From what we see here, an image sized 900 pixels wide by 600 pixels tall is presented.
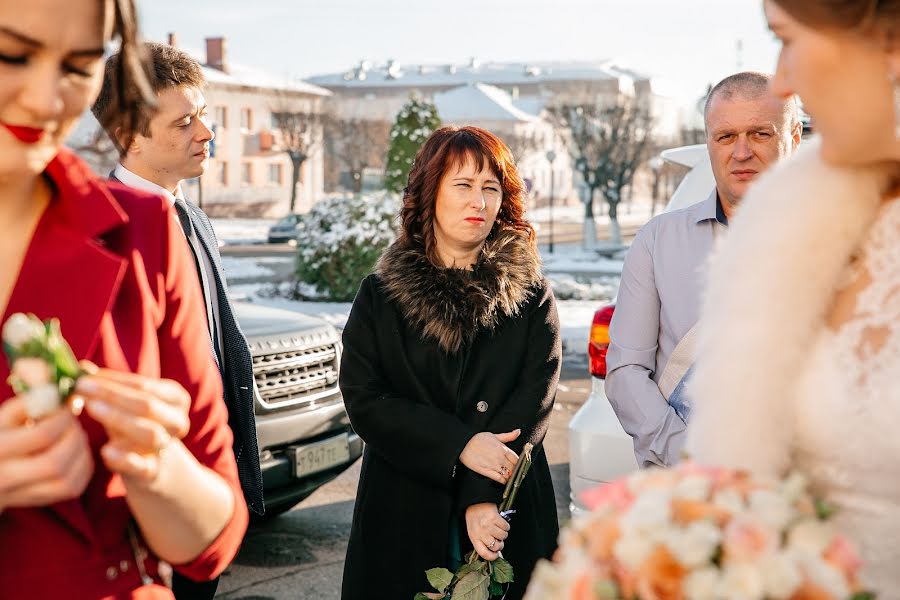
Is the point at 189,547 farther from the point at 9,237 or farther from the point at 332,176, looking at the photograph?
the point at 332,176

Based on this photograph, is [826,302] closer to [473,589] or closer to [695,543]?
[695,543]

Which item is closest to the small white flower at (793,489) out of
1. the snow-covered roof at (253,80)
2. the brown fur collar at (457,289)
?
the brown fur collar at (457,289)

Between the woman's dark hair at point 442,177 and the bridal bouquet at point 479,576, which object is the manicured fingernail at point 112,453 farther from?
the woman's dark hair at point 442,177

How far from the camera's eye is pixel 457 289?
3.49m

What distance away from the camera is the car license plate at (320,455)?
5.27m

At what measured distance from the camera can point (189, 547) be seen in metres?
1.61

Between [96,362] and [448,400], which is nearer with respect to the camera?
[96,362]

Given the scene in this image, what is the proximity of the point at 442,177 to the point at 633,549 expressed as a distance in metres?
2.57

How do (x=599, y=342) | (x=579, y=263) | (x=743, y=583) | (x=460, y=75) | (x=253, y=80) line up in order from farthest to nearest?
(x=460, y=75) < (x=253, y=80) < (x=579, y=263) < (x=599, y=342) < (x=743, y=583)

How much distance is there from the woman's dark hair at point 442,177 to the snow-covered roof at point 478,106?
71447mm

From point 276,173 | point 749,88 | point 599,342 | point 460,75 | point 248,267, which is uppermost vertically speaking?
point 460,75

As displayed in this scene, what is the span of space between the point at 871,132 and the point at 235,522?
1191 millimetres

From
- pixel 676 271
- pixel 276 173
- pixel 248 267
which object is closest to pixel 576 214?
pixel 276 173

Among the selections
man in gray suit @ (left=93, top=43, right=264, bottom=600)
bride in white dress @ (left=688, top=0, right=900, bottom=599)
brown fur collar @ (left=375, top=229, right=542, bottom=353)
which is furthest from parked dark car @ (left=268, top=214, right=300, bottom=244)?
bride in white dress @ (left=688, top=0, right=900, bottom=599)
